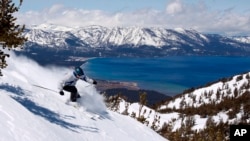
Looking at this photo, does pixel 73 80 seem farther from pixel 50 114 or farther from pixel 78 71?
pixel 50 114

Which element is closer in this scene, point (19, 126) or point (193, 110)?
point (19, 126)

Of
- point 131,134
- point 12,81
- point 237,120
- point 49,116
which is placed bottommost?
point 237,120

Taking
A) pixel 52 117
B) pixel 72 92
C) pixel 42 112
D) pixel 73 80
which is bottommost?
pixel 52 117

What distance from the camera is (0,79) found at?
19.0 meters

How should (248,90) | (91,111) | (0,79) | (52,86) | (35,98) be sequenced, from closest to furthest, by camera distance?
(35,98), (0,79), (91,111), (52,86), (248,90)

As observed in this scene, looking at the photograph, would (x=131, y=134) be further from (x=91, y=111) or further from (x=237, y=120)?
(x=237, y=120)

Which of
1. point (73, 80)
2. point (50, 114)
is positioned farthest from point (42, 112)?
point (73, 80)

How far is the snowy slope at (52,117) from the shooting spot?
479 inches

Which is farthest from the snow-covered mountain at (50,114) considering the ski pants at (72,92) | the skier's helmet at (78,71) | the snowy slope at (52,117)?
the skier's helmet at (78,71)

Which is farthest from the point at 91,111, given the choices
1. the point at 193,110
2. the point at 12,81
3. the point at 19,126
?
the point at 193,110

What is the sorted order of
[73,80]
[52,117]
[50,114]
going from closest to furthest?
[52,117]
[50,114]
[73,80]

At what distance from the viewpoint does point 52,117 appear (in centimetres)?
1547

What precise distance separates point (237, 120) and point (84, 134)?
10192 centimetres

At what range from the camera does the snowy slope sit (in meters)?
12.2
